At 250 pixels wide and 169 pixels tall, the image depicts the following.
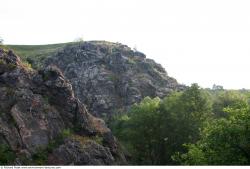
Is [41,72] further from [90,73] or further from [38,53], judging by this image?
[38,53]

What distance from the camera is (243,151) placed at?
33219 millimetres

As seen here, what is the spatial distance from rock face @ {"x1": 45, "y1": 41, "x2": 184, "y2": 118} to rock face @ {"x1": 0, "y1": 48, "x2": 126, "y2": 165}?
55.4 meters

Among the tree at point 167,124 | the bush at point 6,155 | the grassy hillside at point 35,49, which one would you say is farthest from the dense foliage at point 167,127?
A: the grassy hillside at point 35,49

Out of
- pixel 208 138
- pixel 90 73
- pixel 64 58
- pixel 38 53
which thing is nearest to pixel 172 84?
pixel 90 73

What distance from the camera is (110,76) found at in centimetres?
12675

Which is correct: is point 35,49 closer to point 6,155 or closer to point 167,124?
point 167,124

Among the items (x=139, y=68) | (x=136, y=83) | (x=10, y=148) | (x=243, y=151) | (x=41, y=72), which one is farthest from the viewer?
(x=139, y=68)

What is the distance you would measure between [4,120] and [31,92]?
247 inches

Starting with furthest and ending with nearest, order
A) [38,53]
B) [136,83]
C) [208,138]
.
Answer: [38,53]
[136,83]
[208,138]

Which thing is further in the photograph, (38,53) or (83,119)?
(38,53)

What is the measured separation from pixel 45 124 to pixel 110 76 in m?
79.1

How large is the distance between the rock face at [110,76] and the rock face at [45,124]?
55.4 metres

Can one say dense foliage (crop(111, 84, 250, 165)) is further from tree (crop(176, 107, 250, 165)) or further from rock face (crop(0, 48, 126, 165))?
tree (crop(176, 107, 250, 165))

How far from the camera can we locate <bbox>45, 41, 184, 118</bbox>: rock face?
116 metres
